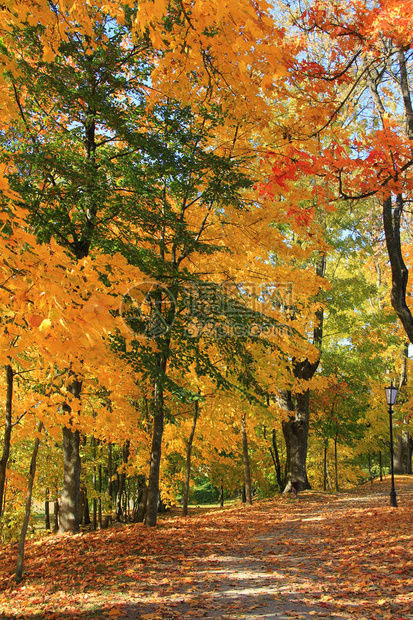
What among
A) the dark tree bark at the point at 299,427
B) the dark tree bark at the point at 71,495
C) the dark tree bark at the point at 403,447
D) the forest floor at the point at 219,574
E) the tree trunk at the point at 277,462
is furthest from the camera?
the dark tree bark at the point at 403,447

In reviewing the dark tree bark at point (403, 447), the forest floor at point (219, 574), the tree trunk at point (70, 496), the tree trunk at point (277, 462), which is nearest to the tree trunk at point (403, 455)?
the dark tree bark at point (403, 447)

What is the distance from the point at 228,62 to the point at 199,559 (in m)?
6.04

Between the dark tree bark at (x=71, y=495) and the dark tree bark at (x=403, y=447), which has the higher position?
the dark tree bark at (x=71, y=495)

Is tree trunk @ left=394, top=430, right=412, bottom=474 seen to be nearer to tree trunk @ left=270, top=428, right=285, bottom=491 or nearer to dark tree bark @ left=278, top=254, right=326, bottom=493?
tree trunk @ left=270, top=428, right=285, bottom=491

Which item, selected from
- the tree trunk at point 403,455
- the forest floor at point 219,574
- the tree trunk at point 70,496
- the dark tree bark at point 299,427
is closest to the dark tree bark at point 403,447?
the tree trunk at point 403,455

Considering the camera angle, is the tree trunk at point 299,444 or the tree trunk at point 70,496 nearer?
the tree trunk at point 70,496

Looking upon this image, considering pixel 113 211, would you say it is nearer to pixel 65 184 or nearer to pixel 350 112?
pixel 65 184

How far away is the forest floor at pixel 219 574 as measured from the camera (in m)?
4.09

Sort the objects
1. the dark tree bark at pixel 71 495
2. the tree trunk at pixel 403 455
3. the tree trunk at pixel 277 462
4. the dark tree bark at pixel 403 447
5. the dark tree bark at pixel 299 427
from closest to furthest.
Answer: the dark tree bark at pixel 71 495
the dark tree bark at pixel 299 427
the tree trunk at pixel 277 462
the dark tree bark at pixel 403 447
the tree trunk at pixel 403 455

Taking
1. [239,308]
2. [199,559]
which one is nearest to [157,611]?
[199,559]

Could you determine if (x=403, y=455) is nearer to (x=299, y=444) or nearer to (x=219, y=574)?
(x=299, y=444)

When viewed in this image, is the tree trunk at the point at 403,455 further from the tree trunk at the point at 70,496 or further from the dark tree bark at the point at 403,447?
the tree trunk at the point at 70,496

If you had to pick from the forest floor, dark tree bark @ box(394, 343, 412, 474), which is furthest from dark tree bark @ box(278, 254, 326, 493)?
dark tree bark @ box(394, 343, 412, 474)

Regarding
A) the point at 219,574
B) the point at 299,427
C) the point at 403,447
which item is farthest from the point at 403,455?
the point at 219,574
